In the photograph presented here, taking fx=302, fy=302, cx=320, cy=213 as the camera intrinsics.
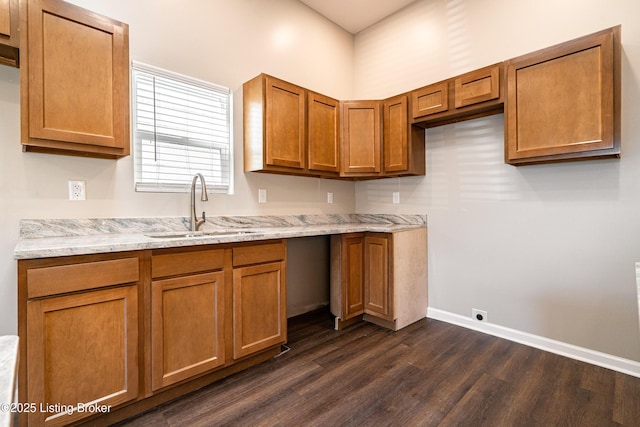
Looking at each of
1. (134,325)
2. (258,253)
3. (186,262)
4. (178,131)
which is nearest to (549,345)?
(258,253)

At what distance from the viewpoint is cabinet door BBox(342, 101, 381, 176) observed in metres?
3.12

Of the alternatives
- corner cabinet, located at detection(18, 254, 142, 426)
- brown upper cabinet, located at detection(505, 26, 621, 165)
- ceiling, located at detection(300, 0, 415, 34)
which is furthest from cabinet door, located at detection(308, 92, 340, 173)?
corner cabinet, located at detection(18, 254, 142, 426)

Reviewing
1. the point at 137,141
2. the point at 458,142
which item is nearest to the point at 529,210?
the point at 458,142

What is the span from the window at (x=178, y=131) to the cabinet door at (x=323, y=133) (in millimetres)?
750

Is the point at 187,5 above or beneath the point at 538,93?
above

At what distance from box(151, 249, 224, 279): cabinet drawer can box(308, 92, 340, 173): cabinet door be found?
135cm

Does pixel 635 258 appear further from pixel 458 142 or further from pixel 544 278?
pixel 458 142

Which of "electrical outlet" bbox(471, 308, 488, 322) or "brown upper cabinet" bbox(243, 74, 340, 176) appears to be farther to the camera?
"electrical outlet" bbox(471, 308, 488, 322)

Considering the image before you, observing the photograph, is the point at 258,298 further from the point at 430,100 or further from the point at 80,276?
the point at 430,100

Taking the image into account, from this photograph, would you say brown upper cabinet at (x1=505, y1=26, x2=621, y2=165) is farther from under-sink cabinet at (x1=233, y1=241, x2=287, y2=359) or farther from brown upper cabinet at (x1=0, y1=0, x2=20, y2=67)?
brown upper cabinet at (x1=0, y1=0, x2=20, y2=67)

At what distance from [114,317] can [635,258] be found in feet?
10.4

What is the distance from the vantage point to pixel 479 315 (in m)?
2.71

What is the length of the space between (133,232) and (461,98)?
2736 millimetres

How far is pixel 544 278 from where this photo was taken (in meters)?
2.36
